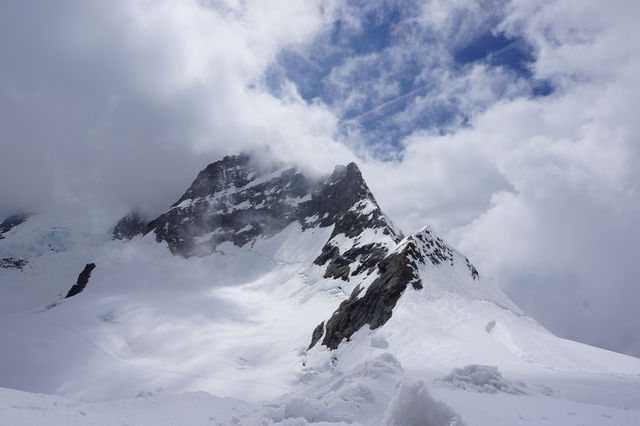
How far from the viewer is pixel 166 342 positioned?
200ft

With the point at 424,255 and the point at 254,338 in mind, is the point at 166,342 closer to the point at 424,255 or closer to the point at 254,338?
the point at 254,338

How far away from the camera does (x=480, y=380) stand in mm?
13062

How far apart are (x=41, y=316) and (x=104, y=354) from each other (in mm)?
28437

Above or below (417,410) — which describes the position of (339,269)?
above

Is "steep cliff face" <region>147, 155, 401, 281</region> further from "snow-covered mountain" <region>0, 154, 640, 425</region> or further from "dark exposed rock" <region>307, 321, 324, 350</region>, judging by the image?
"dark exposed rock" <region>307, 321, 324, 350</region>

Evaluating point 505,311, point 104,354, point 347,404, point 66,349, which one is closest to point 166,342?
point 104,354

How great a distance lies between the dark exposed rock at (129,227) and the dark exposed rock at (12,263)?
1499 inches

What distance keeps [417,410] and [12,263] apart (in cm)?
21272

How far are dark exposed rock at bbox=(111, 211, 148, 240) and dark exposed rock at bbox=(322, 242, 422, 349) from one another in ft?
518

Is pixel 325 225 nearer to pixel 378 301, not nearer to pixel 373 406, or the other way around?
pixel 378 301

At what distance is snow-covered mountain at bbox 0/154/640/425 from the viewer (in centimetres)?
1012

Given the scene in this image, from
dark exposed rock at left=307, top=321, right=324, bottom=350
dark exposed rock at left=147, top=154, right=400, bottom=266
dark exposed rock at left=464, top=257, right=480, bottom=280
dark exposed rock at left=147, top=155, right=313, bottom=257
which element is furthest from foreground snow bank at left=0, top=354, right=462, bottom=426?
dark exposed rock at left=147, top=155, right=313, bottom=257

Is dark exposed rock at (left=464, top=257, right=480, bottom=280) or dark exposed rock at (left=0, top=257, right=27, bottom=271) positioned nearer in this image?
dark exposed rock at (left=464, top=257, right=480, bottom=280)

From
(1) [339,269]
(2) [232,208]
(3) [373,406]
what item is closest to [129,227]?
(2) [232,208]
